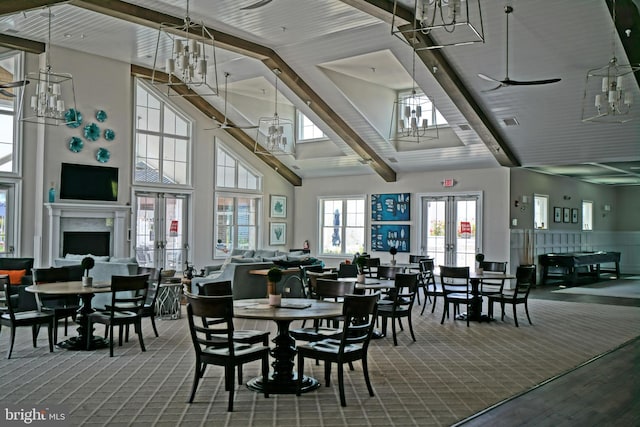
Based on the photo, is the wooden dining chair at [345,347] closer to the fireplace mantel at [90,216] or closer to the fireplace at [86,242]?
the fireplace mantel at [90,216]

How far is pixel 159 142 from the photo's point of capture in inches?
503

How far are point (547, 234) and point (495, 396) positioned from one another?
10073 mm

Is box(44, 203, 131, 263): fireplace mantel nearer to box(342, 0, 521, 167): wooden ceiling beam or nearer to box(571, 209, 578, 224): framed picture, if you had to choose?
box(342, 0, 521, 167): wooden ceiling beam

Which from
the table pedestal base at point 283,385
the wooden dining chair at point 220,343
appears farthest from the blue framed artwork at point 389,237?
the wooden dining chair at point 220,343


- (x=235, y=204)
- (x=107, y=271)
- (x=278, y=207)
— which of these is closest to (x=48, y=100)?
(x=107, y=271)

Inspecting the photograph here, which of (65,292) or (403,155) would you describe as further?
(403,155)

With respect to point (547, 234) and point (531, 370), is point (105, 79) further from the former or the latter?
point (547, 234)

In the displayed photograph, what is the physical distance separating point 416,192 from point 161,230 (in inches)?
236

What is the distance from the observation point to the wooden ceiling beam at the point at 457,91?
7.97 meters

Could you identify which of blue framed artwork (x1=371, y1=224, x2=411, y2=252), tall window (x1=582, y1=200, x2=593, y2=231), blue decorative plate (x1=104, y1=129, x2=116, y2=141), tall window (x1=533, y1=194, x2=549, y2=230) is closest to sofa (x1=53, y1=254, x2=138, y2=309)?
blue decorative plate (x1=104, y1=129, x2=116, y2=141)

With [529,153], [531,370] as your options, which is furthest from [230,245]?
[531,370]

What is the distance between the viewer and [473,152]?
11891mm

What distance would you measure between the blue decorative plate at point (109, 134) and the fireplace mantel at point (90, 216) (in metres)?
1.32

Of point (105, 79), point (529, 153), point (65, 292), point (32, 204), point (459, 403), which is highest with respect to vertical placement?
point (105, 79)
